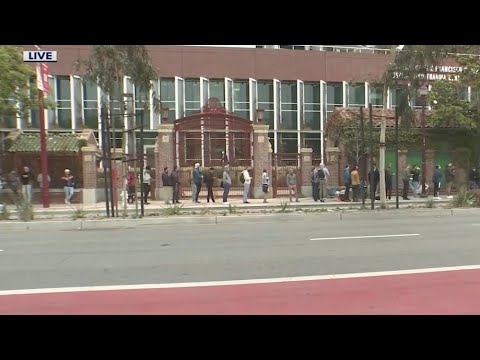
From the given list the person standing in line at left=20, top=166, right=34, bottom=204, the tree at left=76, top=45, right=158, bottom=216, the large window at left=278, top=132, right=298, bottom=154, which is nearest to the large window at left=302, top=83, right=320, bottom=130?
the large window at left=278, top=132, right=298, bottom=154

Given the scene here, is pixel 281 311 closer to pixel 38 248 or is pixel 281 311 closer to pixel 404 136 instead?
pixel 38 248

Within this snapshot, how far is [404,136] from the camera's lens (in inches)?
992

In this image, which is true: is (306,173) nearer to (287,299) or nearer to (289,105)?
(289,105)

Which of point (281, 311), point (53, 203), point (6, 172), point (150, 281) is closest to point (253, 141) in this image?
point (53, 203)

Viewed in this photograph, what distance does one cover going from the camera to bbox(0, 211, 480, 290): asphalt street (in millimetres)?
7531

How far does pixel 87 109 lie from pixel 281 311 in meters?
32.9

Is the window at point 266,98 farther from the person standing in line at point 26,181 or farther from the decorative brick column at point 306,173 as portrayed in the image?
the person standing in line at point 26,181

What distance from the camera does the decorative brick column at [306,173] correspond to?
78.2 ft

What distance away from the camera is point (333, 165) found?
2448 cm

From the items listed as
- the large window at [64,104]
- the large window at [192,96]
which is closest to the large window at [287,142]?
the large window at [192,96]

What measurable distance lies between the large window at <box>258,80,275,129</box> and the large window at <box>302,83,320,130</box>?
266cm

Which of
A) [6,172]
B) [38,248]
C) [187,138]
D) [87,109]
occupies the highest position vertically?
[87,109]

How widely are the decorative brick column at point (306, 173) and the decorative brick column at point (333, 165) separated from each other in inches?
41.0

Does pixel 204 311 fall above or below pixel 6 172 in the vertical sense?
below
